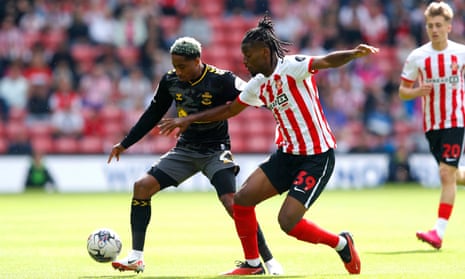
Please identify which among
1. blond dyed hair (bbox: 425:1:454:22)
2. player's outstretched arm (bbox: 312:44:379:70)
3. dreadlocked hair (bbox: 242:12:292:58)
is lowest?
Answer: player's outstretched arm (bbox: 312:44:379:70)

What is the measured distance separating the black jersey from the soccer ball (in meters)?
0.91

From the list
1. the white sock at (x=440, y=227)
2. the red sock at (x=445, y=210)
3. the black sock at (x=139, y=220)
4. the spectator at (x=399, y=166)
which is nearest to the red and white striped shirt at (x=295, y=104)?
the black sock at (x=139, y=220)

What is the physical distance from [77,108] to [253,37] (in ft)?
51.5

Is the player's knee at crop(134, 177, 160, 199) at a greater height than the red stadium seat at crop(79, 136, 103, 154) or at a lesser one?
greater

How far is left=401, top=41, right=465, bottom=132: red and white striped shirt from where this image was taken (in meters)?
10.6

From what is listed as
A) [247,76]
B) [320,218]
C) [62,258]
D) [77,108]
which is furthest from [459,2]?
[62,258]

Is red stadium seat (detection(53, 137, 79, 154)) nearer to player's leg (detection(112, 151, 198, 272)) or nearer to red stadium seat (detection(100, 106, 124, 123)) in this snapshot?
red stadium seat (detection(100, 106, 124, 123))

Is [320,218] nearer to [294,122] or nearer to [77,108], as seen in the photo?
[294,122]

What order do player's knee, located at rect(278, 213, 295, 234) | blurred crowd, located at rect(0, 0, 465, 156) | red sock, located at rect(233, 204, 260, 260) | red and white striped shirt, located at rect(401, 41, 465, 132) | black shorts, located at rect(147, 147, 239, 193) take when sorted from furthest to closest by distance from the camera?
blurred crowd, located at rect(0, 0, 465, 156) < red and white striped shirt, located at rect(401, 41, 465, 132) < black shorts, located at rect(147, 147, 239, 193) < red sock, located at rect(233, 204, 260, 260) < player's knee, located at rect(278, 213, 295, 234)

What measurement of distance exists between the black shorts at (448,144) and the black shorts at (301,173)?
2822 millimetres

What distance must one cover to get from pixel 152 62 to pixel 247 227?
666 inches

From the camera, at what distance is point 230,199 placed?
873 centimetres

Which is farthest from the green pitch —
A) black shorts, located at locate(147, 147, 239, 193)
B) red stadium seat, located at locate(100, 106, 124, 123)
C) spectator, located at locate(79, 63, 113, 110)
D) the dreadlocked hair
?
spectator, located at locate(79, 63, 113, 110)

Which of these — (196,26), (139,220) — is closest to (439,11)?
(139,220)
